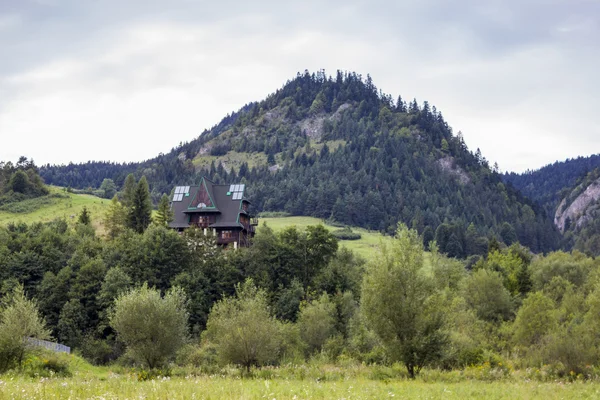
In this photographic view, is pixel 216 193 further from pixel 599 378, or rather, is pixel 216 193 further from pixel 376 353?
pixel 599 378

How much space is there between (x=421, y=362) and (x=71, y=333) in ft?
171

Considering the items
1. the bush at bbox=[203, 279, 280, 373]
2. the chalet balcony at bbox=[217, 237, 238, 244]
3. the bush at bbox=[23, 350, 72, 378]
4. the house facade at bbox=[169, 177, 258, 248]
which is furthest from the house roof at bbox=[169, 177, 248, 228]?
the bush at bbox=[23, 350, 72, 378]

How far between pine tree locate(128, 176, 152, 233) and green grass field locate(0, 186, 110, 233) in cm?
1557

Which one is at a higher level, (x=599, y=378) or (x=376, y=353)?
(x=599, y=378)

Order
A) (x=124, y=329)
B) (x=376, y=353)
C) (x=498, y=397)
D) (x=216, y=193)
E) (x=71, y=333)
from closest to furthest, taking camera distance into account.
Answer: (x=498, y=397) → (x=124, y=329) → (x=376, y=353) → (x=71, y=333) → (x=216, y=193)

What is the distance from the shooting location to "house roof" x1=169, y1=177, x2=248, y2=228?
10106cm

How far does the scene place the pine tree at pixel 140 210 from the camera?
104 meters

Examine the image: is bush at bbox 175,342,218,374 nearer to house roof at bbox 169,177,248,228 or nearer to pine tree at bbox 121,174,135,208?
house roof at bbox 169,177,248,228

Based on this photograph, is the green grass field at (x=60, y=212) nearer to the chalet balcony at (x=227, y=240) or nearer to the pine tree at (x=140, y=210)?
the pine tree at (x=140, y=210)

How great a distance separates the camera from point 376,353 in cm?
5372

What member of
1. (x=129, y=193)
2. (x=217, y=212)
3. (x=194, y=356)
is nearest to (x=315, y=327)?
(x=194, y=356)

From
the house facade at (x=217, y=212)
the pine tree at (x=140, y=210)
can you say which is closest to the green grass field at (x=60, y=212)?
the pine tree at (x=140, y=210)

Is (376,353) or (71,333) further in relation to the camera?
(71,333)

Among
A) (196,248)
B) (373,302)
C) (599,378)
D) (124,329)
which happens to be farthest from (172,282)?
(599,378)
